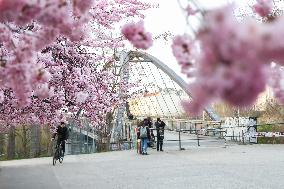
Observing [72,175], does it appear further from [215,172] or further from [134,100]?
[134,100]

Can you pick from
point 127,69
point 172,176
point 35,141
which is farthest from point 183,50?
point 35,141

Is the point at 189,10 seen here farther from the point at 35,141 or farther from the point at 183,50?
the point at 35,141

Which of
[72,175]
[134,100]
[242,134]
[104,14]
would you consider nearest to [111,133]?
[134,100]

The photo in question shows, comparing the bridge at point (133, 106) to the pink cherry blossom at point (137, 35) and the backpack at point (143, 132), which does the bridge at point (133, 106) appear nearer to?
the backpack at point (143, 132)

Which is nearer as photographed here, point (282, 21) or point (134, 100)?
point (282, 21)

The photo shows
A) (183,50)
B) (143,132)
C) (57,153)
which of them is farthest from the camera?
(143,132)

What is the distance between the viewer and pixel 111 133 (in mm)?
32000

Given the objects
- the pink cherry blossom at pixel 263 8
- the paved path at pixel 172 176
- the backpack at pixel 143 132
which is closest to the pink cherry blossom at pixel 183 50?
the pink cherry blossom at pixel 263 8

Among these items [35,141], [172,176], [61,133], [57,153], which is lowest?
[172,176]

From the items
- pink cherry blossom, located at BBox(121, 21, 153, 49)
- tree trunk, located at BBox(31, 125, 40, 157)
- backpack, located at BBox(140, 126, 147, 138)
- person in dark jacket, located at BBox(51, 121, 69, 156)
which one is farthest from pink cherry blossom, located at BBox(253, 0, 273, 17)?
tree trunk, located at BBox(31, 125, 40, 157)

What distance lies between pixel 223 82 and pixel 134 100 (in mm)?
30194

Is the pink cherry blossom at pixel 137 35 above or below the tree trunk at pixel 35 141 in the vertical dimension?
above

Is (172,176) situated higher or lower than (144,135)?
lower

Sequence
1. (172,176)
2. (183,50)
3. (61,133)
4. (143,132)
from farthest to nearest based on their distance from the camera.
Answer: (143,132) → (61,133) → (172,176) → (183,50)
